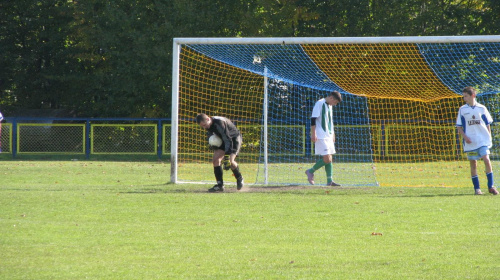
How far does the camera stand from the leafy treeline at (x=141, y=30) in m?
29.4

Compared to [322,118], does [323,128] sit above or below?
below

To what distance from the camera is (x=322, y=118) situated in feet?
40.9

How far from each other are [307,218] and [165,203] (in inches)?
96.1

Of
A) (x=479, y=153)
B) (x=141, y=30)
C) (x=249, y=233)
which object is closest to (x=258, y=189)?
(x=479, y=153)

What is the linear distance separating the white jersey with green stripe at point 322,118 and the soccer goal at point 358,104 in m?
6.28

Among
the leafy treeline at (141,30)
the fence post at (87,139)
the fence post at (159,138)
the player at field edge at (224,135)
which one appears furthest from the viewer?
the leafy treeline at (141,30)

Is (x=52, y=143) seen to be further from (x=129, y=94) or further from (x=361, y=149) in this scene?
(x=361, y=149)

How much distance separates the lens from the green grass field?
223 inches

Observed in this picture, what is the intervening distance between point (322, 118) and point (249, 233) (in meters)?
5.35

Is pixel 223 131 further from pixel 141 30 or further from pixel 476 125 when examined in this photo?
pixel 141 30

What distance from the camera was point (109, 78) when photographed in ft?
101

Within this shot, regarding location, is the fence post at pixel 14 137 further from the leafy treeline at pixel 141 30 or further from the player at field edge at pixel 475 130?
the player at field edge at pixel 475 130

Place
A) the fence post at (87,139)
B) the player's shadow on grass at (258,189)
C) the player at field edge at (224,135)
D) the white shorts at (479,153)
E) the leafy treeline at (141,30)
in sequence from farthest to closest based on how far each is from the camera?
the leafy treeline at (141,30) → the fence post at (87,139) → the player's shadow on grass at (258,189) → the player at field edge at (224,135) → the white shorts at (479,153)

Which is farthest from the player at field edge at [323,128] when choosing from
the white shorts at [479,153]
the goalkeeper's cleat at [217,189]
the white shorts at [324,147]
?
the white shorts at [479,153]
